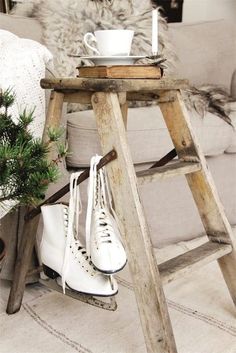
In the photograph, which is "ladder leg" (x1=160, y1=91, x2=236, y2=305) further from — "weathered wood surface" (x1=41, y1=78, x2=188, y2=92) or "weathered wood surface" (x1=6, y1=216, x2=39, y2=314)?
"weathered wood surface" (x1=6, y1=216, x2=39, y2=314)

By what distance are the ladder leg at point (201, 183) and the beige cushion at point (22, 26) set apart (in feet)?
2.25

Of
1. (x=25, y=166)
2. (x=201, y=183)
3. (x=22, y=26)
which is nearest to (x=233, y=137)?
(x=201, y=183)

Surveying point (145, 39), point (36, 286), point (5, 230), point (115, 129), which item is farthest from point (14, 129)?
point (145, 39)

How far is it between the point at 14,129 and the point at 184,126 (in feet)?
1.53

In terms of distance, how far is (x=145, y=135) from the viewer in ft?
4.94

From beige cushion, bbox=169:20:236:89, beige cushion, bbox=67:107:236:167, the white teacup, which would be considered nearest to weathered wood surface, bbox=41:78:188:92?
the white teacup

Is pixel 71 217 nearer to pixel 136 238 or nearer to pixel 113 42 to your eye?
pixel 136 238

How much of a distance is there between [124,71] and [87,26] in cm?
80

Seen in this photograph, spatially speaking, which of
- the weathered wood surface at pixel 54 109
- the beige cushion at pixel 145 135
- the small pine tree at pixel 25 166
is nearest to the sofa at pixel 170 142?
the beige cushion at pixel 145 135

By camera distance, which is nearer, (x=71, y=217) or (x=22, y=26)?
(x=71, y=217)

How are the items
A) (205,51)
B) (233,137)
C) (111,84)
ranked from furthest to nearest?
(205,51) < (233,137) < (111,84)

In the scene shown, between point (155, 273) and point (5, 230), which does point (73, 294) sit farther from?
point (5, 230)

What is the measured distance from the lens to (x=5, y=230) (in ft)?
4.43

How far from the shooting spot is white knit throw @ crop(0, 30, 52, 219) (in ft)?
3.77
